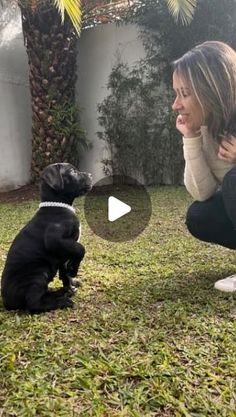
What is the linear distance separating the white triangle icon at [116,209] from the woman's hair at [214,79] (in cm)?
304

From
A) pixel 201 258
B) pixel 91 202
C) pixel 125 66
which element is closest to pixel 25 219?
pixel 91 202

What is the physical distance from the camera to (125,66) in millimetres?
8188

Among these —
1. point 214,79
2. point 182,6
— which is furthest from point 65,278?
point 182,6

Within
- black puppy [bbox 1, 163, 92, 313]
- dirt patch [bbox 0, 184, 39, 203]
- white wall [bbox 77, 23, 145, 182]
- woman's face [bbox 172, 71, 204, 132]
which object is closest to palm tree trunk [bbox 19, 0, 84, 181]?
dirt patch [bbox 0, 184, 39, 203]

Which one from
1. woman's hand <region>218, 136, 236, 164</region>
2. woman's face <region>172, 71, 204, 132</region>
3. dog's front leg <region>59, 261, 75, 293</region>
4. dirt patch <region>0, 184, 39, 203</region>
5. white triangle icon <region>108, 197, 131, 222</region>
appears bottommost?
dirt patch <region>0, 184, 39, 203</region>

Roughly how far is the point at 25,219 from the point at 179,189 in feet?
9.61

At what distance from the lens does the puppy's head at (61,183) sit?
244cm

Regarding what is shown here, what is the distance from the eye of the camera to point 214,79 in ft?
7.44

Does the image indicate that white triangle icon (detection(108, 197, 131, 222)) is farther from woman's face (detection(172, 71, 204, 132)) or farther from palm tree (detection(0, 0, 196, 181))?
woman's face (detection(172, 71, 204, 132))

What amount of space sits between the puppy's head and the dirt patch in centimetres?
497

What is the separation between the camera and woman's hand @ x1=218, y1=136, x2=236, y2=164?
7.70 ft

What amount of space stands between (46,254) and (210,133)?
111 cm

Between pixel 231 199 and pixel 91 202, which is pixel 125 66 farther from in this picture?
pixel 231 199

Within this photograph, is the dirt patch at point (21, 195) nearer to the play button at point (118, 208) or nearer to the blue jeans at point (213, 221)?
the play button at point (118, 208)
